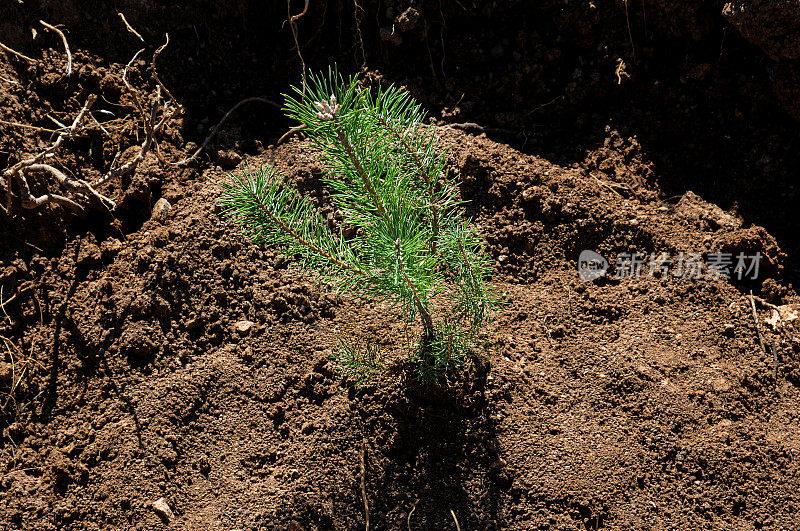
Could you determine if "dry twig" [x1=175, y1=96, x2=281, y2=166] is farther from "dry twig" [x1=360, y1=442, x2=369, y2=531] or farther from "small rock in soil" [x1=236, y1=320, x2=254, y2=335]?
"dry twig" [x1=360, y1=442, x2=369, y2=531]

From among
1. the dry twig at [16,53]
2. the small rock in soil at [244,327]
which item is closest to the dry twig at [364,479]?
the small rock in soil at [244,327]

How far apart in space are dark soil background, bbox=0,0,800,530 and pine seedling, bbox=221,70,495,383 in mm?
186

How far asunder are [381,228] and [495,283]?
881 mm

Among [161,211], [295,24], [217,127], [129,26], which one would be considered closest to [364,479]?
[161,211]

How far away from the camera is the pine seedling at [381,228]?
177 centimetres

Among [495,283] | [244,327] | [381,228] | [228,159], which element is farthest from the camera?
[228,159]

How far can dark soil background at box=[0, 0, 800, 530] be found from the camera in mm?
2211

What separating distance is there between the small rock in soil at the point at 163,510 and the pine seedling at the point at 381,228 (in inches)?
31.4

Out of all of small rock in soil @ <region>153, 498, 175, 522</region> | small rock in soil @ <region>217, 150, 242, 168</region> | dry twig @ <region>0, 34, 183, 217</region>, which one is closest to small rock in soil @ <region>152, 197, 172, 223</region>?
Answer: dry twig @ <region>0, 34, 183, 217</region>

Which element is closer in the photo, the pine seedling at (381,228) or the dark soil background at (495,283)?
the pine seedling at (381,228)

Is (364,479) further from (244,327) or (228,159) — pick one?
(228,159)

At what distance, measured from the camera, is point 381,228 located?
1.78 metres

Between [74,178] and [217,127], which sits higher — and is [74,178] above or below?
below

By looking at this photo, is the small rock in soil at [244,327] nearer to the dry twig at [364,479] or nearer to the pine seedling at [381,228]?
the pine seedling at [381,228]
